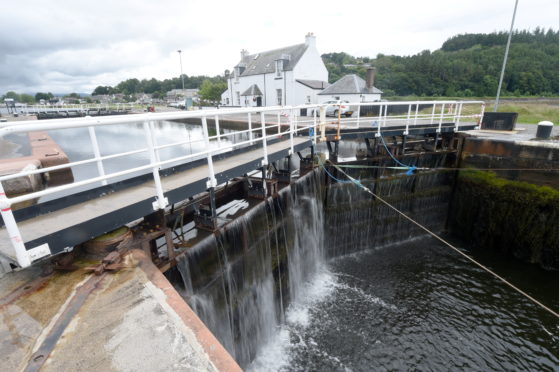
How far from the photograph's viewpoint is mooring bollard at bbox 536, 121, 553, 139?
11.7m

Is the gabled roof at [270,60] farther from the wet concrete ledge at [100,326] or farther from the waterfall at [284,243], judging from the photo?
the wet concrete ledge at [100,326]

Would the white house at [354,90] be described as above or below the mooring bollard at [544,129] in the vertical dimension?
above

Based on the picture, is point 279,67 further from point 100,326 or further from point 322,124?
point 100,326

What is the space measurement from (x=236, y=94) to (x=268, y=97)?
27.5 feet

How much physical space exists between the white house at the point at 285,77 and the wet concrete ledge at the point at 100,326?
31.8 m

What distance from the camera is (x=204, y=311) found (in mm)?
5379

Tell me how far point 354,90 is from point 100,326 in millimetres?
29070

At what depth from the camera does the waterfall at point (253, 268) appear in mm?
5461

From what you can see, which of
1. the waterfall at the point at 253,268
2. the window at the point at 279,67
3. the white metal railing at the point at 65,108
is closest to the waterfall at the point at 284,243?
the waterfall at the point at 253,268

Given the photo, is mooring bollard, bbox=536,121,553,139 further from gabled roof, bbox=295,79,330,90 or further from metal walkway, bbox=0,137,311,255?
gabled roof, bbox=295,79,330,90

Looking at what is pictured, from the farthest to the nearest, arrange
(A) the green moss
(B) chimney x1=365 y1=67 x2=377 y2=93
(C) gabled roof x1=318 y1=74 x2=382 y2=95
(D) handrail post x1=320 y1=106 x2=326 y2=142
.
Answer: (C) gabled roof x1=318 y1=74 x2=382 y2=95, (B) chimney x1=365 y1=67 x2=377 y2=93, (A) the green moss, (D) handrail post x1=320 y1=106 x2=326 y2=142

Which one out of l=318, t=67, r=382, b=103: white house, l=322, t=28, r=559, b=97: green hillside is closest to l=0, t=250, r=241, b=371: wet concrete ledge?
l=318, t=67, r=382, b=103: white house

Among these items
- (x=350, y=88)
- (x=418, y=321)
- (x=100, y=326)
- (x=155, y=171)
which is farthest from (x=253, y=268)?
(x=350, y=88)

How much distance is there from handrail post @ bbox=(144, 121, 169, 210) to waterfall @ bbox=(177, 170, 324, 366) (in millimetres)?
1334
